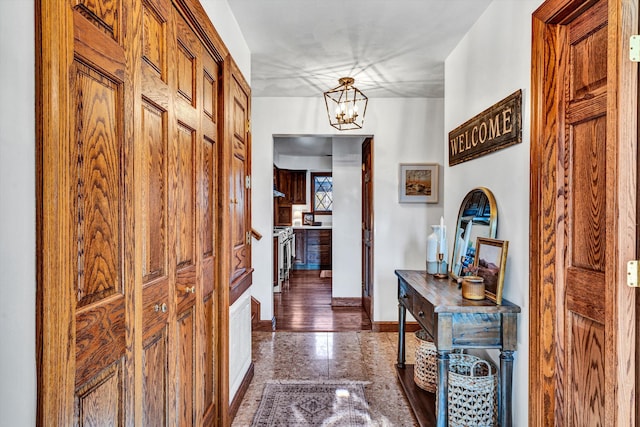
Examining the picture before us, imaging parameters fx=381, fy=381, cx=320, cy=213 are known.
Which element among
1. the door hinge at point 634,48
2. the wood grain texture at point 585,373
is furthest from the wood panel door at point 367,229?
the door hinge at point 634,48

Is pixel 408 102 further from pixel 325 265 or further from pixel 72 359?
pixel 325 265

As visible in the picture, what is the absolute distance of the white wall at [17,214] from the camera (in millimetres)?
714

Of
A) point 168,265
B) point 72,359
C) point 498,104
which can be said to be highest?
point 498,104

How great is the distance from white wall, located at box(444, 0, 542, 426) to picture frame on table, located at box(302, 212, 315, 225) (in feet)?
20.7

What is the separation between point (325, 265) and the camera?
8.20 meters

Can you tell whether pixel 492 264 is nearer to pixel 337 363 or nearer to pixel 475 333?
pixel 475 333

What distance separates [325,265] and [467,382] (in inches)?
244

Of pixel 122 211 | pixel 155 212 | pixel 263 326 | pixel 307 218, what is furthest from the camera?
pixel 307 218

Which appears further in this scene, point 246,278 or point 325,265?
point 325,265

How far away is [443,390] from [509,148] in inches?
51.5

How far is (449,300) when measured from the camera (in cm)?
202

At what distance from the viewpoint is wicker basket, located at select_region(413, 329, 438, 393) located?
2.59m

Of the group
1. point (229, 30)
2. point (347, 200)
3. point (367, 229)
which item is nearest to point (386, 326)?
point (367, 229)

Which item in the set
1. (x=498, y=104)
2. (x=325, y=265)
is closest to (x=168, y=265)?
(x=498, y=104)
